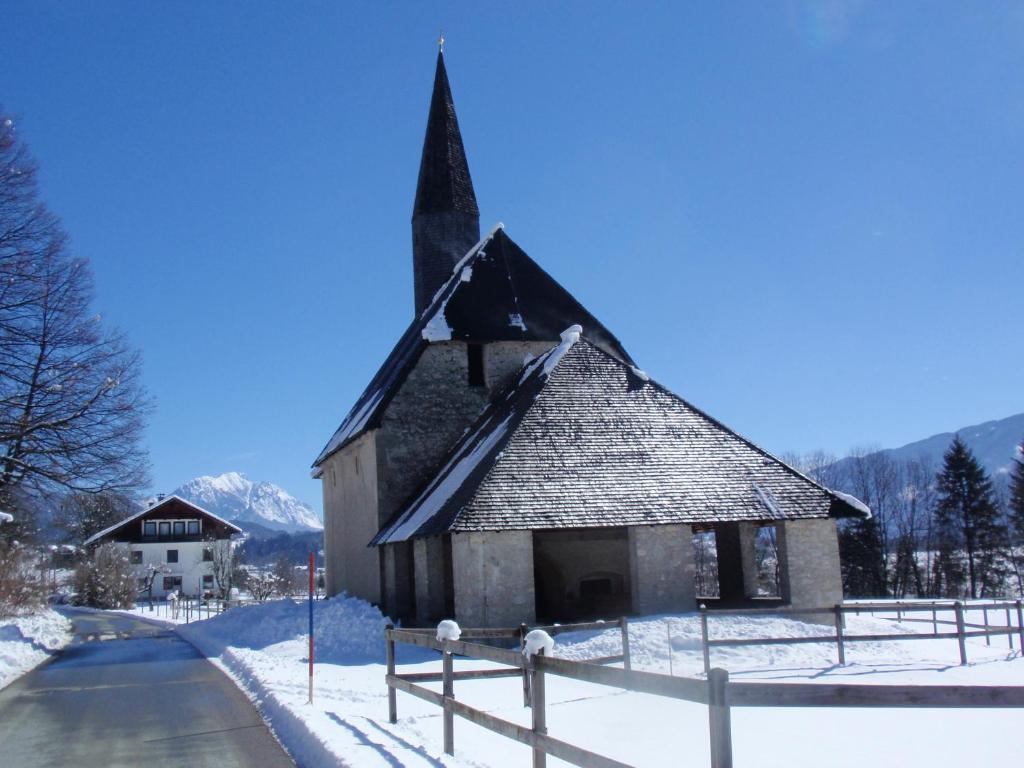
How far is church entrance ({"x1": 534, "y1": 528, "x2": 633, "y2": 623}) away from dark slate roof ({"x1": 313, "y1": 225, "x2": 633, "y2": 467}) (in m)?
5.53

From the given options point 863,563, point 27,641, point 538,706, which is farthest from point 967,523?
point 538,706

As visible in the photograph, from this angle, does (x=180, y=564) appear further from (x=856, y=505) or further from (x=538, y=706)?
(x=538, y=706)

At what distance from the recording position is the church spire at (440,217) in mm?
31234

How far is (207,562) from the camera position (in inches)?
2864

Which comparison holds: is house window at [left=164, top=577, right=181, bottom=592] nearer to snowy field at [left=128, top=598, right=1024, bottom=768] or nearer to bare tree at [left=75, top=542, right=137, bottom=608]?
bare tree at [left=75, top=542, right=137, bottom=608]

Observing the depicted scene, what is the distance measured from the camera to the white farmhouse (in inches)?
2840

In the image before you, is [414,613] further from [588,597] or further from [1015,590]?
[1015,590]

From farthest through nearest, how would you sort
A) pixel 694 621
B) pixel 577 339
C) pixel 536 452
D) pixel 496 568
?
1. pixel 577 339
2. pixel 536 452
3. pixel 496 568
4. pixel 694 621

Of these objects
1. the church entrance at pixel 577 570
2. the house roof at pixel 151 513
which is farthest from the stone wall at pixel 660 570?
the house roof at pixel 151 513

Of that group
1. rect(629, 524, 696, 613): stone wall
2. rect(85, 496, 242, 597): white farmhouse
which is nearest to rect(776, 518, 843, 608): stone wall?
rect(629, 524, 696, 613): stone wall

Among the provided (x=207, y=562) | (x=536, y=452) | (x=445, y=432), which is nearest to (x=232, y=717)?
(x=536, y=452)

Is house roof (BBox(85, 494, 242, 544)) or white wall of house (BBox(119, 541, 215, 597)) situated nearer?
house roof (BBox(85, 494, 242, 544))

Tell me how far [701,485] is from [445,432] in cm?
Result: 759

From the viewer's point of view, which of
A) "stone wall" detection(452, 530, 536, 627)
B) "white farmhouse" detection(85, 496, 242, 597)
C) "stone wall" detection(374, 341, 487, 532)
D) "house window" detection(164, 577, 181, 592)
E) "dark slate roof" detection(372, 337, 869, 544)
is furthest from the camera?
"house window" detection(164, 577, 181, 592)
